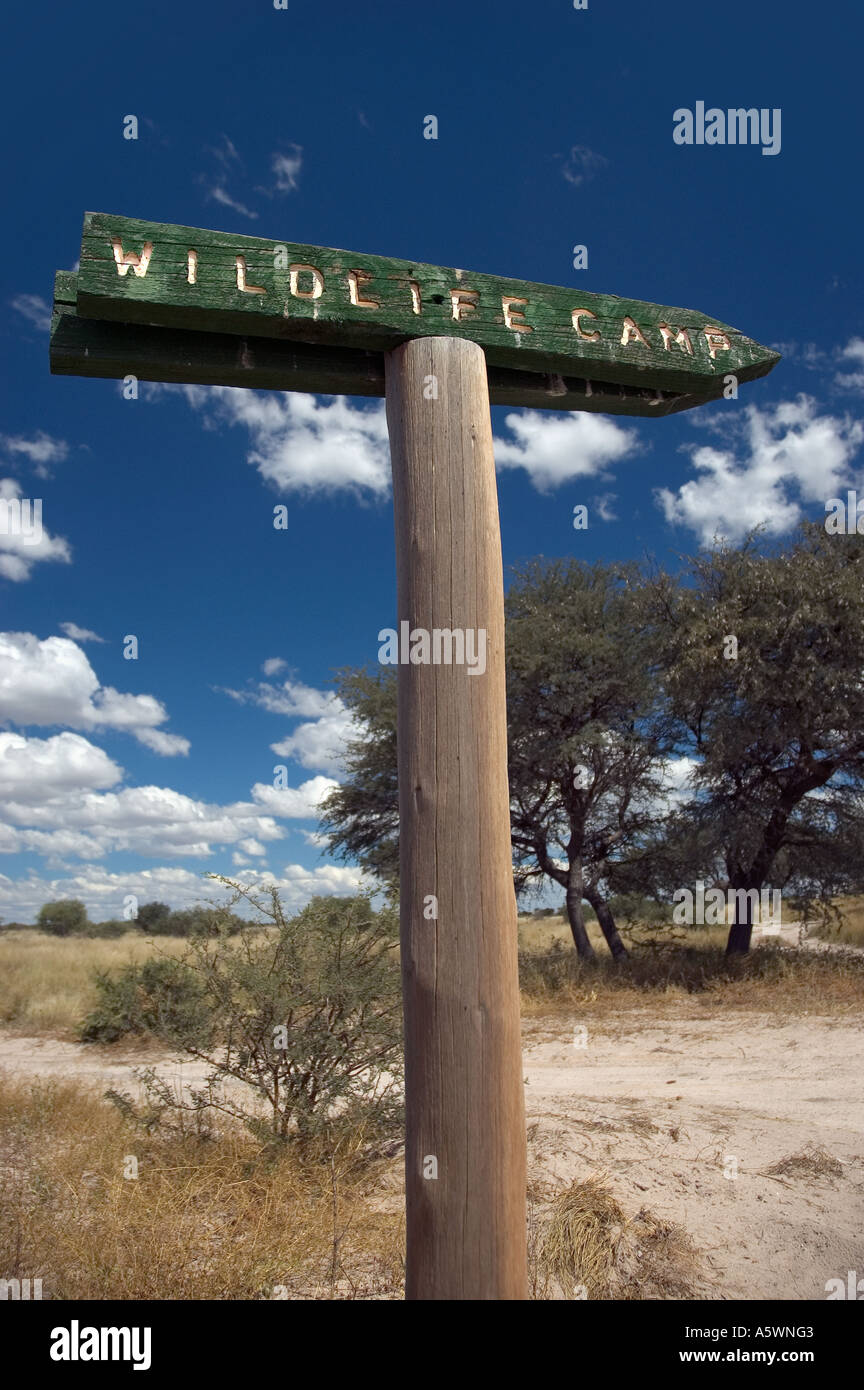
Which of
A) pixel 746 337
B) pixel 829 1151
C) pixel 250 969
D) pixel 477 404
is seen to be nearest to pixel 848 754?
pixel 829 1151

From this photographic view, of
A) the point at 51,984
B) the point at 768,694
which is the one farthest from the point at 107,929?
the point at 768,694

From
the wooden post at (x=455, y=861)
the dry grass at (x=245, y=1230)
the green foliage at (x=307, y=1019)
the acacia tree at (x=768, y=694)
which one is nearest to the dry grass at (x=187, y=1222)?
the dry grass at (x=245, y=1230)

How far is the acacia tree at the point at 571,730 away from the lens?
16141 millimetres

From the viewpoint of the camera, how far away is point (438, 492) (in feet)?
7.88

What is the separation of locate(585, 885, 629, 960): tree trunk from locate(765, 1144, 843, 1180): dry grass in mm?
10904

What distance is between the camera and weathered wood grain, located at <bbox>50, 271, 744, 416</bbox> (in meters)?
2.47

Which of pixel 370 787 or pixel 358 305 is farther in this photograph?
pixel 370 787

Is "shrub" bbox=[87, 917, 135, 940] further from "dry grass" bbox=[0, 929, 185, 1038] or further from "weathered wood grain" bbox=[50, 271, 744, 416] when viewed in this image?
"weathered wood grain" bbox=[50, 271, 744, 416]

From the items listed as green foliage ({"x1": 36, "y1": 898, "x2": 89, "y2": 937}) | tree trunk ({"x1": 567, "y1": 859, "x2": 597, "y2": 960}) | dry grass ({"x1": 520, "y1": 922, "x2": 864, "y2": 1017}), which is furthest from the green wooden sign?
green foliage ({"x1": 36, "y1": 898, "x2": 89, "y2": 937})

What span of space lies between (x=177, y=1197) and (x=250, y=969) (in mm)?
1439

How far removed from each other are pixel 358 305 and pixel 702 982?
1357 centimetres

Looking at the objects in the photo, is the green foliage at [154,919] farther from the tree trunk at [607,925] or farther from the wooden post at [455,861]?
the wooden post at [455,861]

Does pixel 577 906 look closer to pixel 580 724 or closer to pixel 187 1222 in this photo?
pixel 580 724
